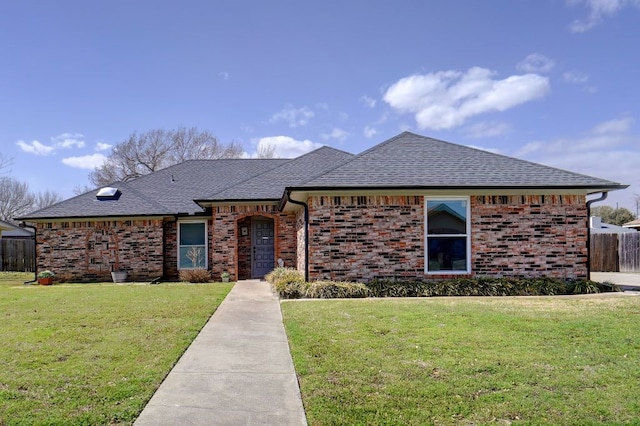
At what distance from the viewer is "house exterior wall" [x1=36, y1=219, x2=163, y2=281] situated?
16203 mm

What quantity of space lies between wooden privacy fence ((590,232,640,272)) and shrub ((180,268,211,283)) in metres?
16.8

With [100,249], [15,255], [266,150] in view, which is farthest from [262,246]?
[266,150]

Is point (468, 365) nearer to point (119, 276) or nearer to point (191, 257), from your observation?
point (191, 257)

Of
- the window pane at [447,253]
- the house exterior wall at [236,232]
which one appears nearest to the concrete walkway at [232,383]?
the window pane at [447,253]

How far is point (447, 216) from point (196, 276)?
893 cm

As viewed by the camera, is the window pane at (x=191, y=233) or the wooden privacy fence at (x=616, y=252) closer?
the window pane at (x=191, y=233)

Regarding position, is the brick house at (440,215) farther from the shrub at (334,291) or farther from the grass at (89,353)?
the grass at (89,353)

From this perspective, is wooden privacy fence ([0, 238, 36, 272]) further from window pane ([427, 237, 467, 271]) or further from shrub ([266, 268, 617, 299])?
window pane ([427, 237, 467, 271])

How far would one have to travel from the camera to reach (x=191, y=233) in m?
16.6

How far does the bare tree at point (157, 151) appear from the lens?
1507 inches

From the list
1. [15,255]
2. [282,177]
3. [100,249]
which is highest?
[282,177]

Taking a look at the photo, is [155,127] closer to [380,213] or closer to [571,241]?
[380,213]

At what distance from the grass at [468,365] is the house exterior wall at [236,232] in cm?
686

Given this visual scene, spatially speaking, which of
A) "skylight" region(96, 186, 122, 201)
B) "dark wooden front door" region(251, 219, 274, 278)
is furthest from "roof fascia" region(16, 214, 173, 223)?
"dark wooden front door" region(251, 219, 274, 278)
